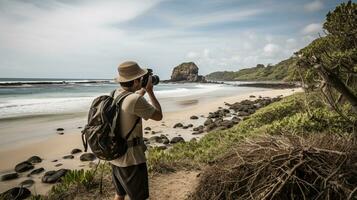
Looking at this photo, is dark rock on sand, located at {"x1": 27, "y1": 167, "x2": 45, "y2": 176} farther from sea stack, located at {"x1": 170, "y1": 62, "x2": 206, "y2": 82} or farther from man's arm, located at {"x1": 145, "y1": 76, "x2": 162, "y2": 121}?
sea stack, located at {"x1": 170, "y1": 62, "x2": 206, "y2": 82}

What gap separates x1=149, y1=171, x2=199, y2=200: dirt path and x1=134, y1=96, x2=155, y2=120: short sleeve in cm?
285

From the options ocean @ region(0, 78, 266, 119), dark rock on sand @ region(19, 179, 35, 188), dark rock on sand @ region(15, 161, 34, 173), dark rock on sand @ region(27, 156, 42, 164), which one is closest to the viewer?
dark rock on sand @ region(19, 179, 35, 188)

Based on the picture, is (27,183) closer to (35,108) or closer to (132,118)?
(132,118)

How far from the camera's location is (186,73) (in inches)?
4717

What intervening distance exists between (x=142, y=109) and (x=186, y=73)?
384 feet

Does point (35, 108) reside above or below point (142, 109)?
below

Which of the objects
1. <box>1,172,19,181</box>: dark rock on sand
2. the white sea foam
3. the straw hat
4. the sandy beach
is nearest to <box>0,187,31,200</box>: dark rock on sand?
the sandy beach

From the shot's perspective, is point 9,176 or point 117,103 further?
point 9,176

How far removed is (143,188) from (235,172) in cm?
188

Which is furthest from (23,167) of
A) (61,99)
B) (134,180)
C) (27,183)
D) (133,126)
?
(61,99)

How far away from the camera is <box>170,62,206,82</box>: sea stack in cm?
11738

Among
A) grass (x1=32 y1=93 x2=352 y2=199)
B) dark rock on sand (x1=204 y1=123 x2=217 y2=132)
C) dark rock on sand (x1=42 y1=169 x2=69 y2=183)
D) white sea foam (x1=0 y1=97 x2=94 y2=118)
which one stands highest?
grass (x1=32 y1=93 x2=352 y2=199)

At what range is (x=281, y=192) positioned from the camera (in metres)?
4.16

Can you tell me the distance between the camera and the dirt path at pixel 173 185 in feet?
18.6
